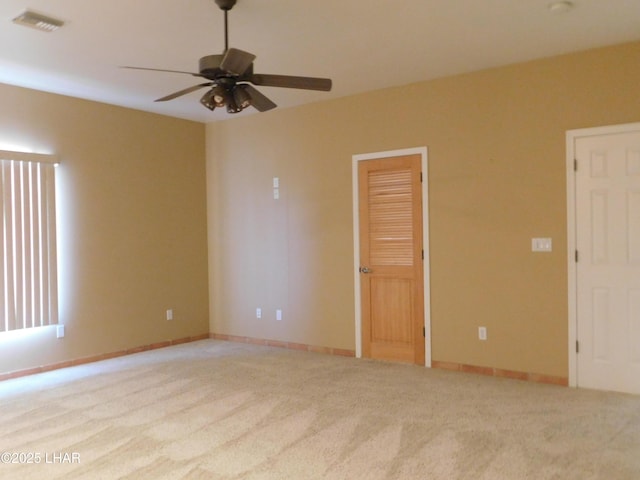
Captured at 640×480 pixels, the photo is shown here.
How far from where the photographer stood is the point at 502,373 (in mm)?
4465

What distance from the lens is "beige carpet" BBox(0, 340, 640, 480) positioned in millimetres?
2756

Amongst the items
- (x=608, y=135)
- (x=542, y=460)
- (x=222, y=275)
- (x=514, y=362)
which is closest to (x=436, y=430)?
(x=542, y=460)

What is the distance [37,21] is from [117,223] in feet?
8.59

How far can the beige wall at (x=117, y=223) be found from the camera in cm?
494

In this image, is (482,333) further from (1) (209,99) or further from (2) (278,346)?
(1) (209,99)

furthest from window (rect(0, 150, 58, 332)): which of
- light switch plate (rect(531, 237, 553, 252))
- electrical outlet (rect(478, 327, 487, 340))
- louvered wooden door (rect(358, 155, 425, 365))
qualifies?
light switch plate (rect(531, 237, 553, 252))

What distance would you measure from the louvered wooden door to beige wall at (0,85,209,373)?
94.7 inches

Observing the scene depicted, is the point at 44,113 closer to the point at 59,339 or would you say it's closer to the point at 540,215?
the point at 59,339

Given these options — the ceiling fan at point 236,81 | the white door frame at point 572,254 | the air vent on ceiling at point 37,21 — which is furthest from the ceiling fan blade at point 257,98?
the white door frame at point 572,254

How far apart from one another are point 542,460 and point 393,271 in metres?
2.49

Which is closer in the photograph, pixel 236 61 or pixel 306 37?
pixel 236 61

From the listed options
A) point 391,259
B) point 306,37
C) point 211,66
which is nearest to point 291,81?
A: point 211,66

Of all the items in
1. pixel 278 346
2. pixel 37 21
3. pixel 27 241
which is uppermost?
pixel 37 21

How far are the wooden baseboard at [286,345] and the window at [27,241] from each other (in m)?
2.08
